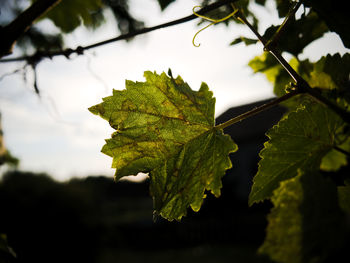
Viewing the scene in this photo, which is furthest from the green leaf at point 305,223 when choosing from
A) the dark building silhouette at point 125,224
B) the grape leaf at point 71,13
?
the dark building silhouette at point 125,224

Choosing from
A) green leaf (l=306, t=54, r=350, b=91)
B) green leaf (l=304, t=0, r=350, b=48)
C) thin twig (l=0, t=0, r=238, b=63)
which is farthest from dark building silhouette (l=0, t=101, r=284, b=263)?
green leaf (l=304, t=0, r=350, b=48)

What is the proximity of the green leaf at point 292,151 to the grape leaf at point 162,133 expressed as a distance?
13 centimetres

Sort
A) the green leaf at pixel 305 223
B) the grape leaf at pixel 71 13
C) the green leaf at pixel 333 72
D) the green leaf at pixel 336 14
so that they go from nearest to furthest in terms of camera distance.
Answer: the green leaf at pixel 305 223 → the green leaf at pixel 336 14 → the green leaf at pixel 333 72 → the grape leaf at pixel 71 13

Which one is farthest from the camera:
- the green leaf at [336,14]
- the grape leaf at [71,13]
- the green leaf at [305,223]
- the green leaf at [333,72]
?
the grape leaf at [71,13]

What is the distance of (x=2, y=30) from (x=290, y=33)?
101 cm

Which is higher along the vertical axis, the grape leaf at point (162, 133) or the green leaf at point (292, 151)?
the grape leaf at point (162, 133)

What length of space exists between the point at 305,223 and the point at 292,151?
0.30 metres

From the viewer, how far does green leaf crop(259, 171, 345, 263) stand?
437mm

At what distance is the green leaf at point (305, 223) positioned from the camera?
1.43 ft

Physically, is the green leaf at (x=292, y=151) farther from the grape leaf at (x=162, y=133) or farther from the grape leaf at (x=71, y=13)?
the grape leaf at (x=71, y=13)

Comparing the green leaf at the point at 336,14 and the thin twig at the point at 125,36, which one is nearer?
the green leaf at the point at 336,14

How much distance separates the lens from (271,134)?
2.51ft

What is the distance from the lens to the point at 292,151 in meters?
0.74

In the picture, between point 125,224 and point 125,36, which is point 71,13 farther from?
point 125,224
